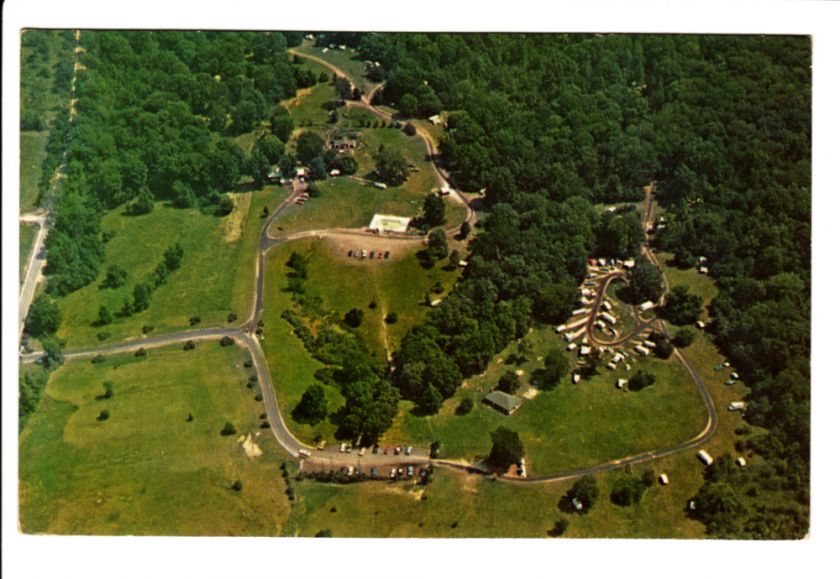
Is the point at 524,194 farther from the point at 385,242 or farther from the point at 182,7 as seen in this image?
the point at 182,7

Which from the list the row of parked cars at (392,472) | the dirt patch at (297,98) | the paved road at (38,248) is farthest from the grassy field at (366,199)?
the row of parked cars at (392,472)

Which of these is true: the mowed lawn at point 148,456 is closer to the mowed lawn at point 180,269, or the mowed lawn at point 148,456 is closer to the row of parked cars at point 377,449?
the mowed lawn at point 180,269

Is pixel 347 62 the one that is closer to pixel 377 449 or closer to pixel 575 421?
pixel 377 449

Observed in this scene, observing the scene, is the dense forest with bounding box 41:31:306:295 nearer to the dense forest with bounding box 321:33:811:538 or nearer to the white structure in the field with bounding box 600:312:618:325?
the dense forest with bounding box 321:33:811:538

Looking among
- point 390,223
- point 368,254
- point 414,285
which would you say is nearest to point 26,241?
point 368,254

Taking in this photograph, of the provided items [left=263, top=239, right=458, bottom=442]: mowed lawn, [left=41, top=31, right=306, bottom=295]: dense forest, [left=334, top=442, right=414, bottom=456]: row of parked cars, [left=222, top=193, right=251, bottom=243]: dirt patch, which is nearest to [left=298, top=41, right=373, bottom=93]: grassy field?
[left=41, top=31, right=306, bottom=295]: dense forest

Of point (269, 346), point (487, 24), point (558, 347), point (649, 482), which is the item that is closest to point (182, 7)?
point (487, 24)
